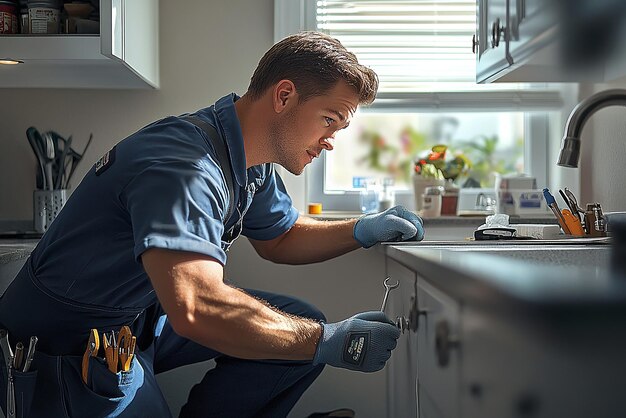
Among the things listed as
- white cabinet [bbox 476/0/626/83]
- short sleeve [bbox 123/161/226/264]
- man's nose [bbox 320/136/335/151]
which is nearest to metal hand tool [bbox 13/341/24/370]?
short sleeve [bbox 123/161/226/264]

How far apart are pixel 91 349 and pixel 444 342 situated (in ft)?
2.41

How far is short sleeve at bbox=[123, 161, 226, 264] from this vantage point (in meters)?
1.39

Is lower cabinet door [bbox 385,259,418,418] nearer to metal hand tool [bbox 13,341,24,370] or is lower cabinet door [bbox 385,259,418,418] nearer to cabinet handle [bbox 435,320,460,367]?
cabinet handle [bbox 435,320,460,367]

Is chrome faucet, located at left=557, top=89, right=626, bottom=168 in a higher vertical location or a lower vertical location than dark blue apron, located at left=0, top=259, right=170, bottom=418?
higher

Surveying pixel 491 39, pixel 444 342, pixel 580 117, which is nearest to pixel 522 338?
pixel 444 342

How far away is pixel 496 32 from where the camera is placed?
213 centimetres

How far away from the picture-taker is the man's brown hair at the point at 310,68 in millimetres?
1820

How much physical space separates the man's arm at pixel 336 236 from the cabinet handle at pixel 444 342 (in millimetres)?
712

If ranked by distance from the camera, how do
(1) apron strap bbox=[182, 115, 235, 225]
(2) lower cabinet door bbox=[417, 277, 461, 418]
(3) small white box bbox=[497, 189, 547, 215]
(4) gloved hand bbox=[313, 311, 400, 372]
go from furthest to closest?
(3) small white box bbox=[497, 189, 547, 215] < (1) apron strap bbox=[182, 115, 235, 225] < (4) gloved hand bbox=[313, 311, 400, 372] < (2) lower cabinet door bbox=[417, 277, 461, 418]

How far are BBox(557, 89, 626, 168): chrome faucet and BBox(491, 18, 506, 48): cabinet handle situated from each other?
19.2 inches

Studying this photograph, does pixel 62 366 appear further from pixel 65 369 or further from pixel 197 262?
pixel 197 262

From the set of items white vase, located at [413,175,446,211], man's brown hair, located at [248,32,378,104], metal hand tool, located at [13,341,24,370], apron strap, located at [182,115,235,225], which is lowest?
metal hand tool, located at [13,341,24,370]

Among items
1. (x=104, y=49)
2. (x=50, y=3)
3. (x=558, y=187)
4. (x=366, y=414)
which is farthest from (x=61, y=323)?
(x=558, y=187)

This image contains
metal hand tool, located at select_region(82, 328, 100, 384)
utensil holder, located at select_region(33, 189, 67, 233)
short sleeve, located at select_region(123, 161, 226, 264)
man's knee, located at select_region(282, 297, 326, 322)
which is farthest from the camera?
utensil holder, located at select_region(33, 189, 67, 233)
